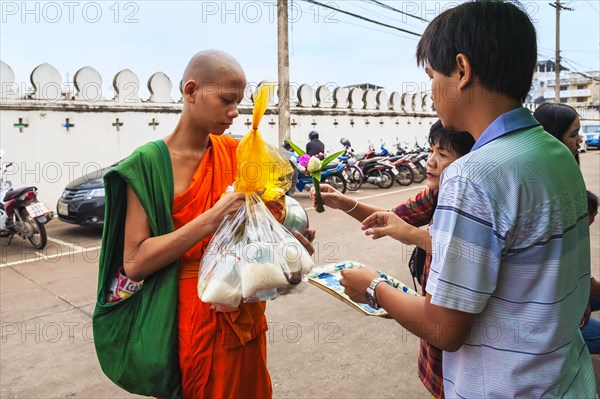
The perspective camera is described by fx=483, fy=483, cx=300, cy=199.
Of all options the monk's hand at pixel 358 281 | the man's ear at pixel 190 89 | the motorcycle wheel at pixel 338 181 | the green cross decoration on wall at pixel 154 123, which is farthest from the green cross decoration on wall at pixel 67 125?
the monk's hand at pixel 358 281

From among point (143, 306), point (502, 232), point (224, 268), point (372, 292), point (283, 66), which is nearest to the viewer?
point (502, 232)

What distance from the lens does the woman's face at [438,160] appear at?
70.7 inches

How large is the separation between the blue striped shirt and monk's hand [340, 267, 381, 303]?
0.24 meters

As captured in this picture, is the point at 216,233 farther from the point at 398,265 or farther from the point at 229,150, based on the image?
the point at 398,265

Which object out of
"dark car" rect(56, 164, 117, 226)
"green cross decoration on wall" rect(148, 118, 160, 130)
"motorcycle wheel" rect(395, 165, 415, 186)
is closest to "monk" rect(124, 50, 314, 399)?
"dark car" rect(56, 164, 117, 226)

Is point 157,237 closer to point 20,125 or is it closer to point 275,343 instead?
point 275,343

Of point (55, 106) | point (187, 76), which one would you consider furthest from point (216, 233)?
point (55, 106)

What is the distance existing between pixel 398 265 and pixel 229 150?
11.9ft

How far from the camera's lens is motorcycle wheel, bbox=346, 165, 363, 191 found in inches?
427

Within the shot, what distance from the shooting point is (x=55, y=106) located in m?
8.24

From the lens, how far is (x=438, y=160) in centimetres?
183

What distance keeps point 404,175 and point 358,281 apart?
1103 cm

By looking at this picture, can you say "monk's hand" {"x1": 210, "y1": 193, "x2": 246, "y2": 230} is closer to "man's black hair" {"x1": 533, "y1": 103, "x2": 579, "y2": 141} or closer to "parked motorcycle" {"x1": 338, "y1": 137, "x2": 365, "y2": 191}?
"man's black hair" {"x1": 533, "y1": 103, "x2": 579, "y2": 141}

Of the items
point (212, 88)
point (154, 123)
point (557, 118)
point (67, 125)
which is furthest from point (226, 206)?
point (154, 123)
